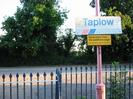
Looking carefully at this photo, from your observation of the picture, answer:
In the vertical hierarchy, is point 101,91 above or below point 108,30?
below

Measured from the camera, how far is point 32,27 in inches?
1388

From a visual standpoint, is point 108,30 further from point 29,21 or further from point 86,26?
point 29,21

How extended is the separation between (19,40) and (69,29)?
15.5 feet

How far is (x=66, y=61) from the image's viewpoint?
36.3 m

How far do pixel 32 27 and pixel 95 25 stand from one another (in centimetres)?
2567

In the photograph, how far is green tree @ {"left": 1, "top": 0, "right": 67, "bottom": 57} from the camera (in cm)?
3553

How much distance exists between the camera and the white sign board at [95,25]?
9.79 metres

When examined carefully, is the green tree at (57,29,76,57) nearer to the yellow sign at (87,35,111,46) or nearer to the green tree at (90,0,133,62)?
the green tree at (90,0,133,62)

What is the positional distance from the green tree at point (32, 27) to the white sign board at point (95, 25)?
2553 centimetres

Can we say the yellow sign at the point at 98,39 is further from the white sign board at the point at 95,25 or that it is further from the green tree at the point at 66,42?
the green tree at the point at 66,42

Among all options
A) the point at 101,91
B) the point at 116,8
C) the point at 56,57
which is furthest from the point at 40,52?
Answer: the point at 101,91

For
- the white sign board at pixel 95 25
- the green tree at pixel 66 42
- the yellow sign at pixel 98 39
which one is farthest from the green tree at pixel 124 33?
the yellow sign at pixel 98 39

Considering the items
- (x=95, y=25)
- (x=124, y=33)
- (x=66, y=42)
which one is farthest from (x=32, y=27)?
(x=95, y=25)

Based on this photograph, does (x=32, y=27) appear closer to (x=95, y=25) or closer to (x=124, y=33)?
(x=124, y=33)
